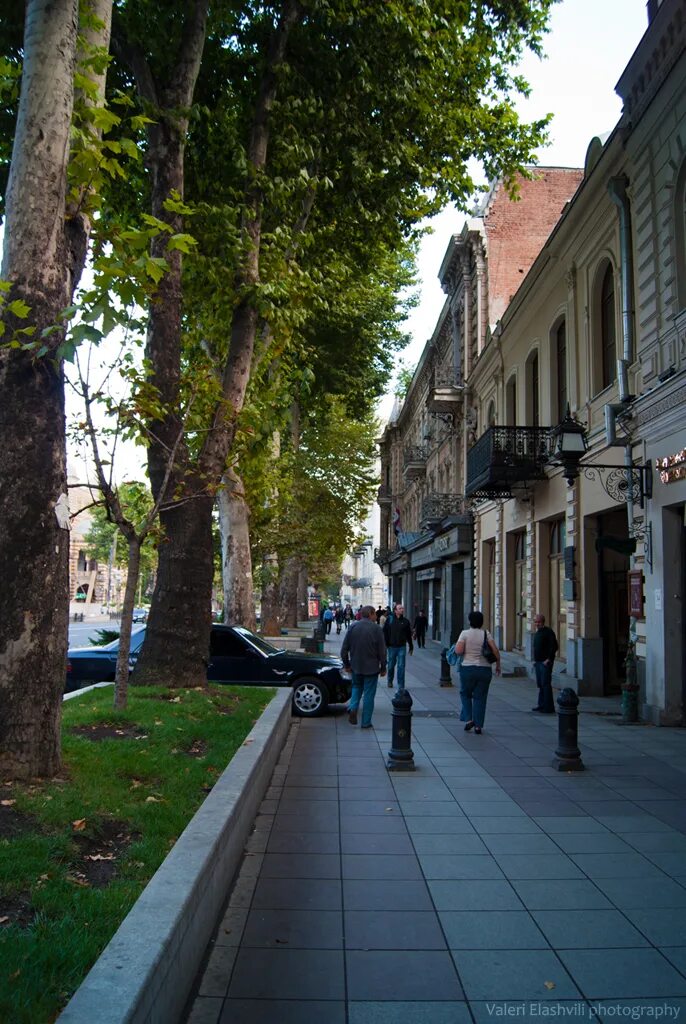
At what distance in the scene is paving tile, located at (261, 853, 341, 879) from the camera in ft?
17.5

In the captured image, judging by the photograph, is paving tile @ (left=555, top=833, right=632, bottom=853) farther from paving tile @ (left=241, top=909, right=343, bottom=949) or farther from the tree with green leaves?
the tree with green leaves

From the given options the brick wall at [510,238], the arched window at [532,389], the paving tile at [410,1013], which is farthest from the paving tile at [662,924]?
the brick wall at [510,238]

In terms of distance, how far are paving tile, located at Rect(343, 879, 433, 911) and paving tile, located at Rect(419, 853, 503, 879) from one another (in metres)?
0.26

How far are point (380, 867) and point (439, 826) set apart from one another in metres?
1.13

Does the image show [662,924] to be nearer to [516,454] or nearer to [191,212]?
[191,212]

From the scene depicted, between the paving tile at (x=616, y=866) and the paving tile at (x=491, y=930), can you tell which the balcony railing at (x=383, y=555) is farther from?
the paving tile at (x=491, y=930)

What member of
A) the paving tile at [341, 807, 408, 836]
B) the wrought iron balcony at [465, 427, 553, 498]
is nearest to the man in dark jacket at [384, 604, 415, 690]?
the wrought iron balcony at [465, 427, 553, 498]

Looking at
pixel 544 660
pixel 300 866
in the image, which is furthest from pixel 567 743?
pixel 544 660

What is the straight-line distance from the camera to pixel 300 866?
5523 millimetres

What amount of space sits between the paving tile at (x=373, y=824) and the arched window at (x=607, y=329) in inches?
414

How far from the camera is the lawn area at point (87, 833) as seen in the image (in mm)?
A: 3084

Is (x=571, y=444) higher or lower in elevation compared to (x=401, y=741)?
higher

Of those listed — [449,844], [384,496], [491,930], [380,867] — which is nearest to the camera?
[491,930]

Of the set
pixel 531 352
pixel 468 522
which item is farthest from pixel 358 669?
pixel 468 522
